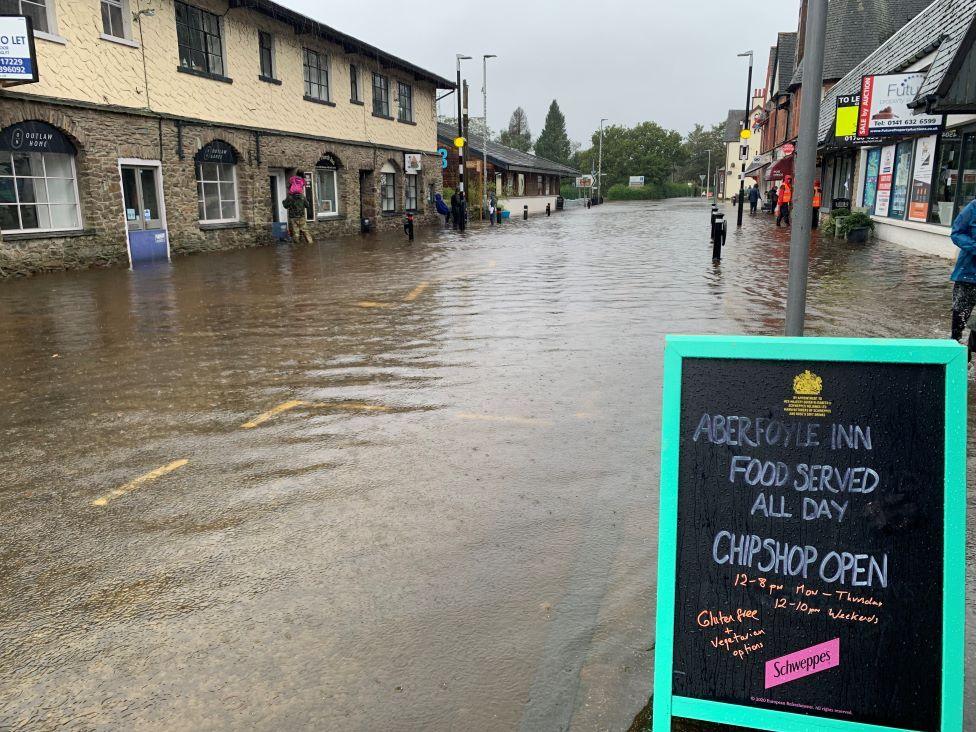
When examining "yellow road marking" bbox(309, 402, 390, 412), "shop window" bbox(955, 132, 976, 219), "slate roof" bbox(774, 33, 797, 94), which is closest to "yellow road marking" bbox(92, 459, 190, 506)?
"yellow road marking" bbox(309, 402, 390, 412)

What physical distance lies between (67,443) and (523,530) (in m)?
3.51

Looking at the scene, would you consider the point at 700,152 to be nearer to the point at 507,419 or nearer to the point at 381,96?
the point at 381,96

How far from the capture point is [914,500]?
224 cm

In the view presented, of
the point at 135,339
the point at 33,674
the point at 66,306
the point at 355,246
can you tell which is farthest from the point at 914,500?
the point at 355,246

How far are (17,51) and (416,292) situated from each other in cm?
824

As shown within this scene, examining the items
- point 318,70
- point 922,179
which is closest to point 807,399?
point 922,179

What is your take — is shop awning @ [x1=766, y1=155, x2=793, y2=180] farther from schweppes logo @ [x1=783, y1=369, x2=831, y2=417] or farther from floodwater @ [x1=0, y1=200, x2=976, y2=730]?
schweppes logo @ [x1=783, y1=369, x2=831, y2=417]

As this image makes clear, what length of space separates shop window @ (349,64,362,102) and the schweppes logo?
29.0 metres

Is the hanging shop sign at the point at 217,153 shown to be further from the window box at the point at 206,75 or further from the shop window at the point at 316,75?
the shop window at the point at 316,75

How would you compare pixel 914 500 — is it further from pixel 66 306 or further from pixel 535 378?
pixel 66 306

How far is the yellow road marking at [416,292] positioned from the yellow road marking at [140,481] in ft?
24.4

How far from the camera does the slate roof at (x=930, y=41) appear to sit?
1531 centimetres

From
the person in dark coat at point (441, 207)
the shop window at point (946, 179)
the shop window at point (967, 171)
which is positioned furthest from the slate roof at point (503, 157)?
the shop window at point (967, 171)

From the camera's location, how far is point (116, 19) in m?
17.9
